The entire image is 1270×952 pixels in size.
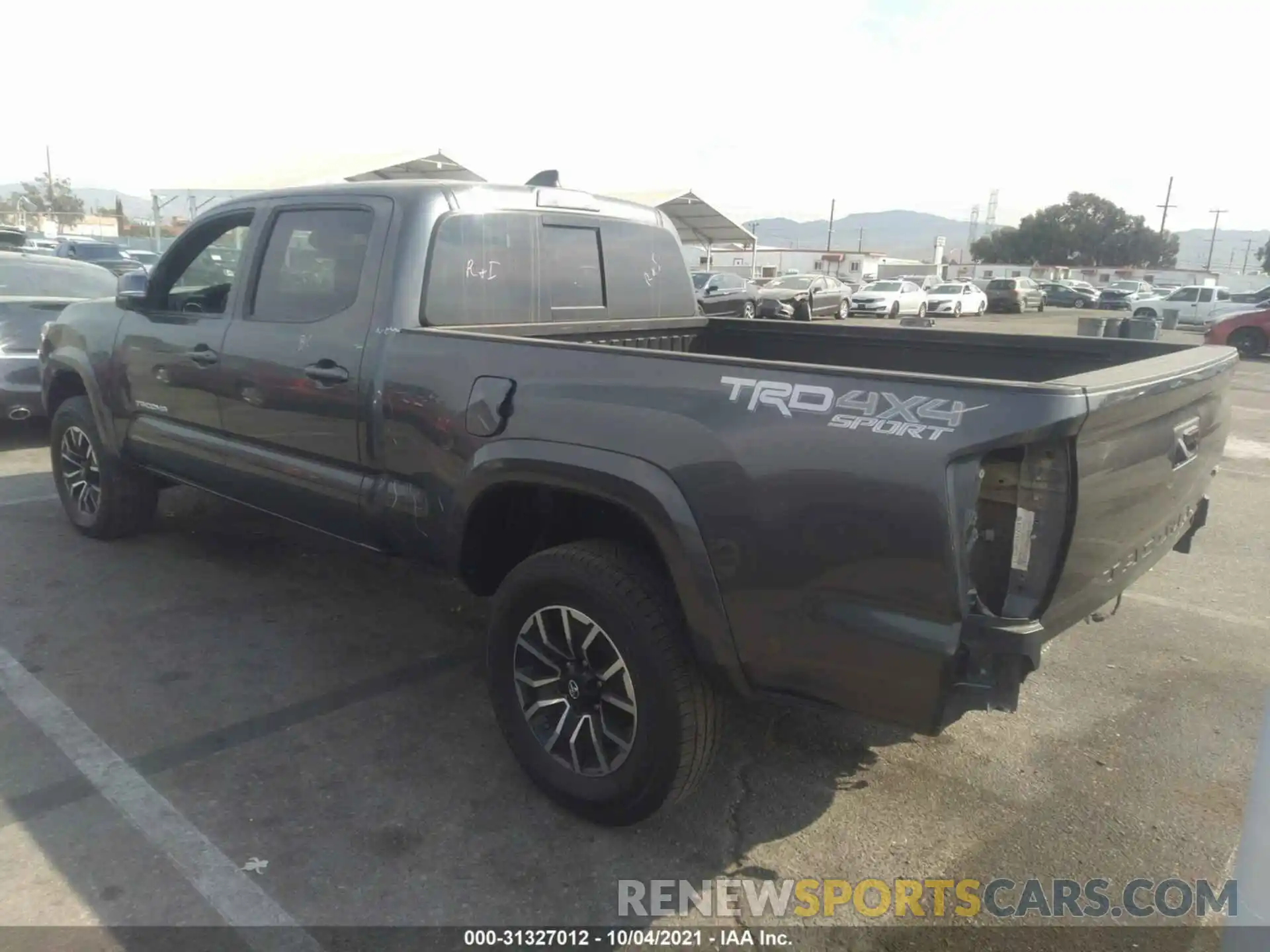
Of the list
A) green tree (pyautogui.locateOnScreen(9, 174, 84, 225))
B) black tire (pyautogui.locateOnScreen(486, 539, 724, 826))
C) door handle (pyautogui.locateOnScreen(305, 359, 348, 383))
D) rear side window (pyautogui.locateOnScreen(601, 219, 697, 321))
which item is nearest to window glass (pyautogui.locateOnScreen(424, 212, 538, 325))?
door handle (pyautogui.locateOnScreen(305, 359, 348, 383))

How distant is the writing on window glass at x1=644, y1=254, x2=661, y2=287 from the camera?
15.3 feet

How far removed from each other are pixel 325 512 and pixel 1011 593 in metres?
2.68

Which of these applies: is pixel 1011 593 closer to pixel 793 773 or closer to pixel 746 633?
pixel 746 633

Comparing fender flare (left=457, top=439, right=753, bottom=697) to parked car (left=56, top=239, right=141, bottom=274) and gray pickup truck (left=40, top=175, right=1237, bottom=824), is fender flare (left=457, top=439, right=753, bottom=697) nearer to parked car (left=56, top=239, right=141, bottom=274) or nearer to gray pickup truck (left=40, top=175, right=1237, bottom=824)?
gray pickup truck (left=40, top=175, right=1237, bottom=824)

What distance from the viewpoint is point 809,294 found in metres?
29.5

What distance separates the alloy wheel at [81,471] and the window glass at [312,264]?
207 cm

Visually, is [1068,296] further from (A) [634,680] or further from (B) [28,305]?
(A) [634,680]

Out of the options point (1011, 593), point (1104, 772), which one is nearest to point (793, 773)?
point (1104, 772)

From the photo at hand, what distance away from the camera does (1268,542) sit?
6262 millimetres

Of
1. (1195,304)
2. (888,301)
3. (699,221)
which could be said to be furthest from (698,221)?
(1195,304)

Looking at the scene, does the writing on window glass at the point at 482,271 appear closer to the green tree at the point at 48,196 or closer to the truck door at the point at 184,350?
the truck door at the point at 184,350

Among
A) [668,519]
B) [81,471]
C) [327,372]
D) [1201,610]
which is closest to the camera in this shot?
[668,519]

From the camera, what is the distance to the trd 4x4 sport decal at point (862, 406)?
2184mm

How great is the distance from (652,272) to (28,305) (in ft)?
20.5
